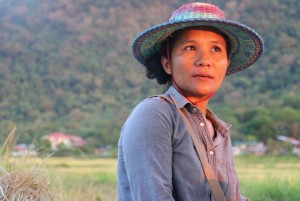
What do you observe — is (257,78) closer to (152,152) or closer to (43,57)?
(43,57)

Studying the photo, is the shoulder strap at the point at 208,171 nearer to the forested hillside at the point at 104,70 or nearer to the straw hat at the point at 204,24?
the straw hat at the point at 204,24

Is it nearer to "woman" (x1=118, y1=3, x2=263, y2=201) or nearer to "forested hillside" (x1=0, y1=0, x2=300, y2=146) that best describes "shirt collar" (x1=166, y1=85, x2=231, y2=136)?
"woman" (x1=118, y1=3, x2=263, y2=201)

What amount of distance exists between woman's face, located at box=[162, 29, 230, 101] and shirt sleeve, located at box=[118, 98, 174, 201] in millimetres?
244

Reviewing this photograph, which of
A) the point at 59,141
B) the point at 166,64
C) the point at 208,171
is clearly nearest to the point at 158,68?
the point at 166,64

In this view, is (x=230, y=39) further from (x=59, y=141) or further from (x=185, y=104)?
(x=59, y=141)

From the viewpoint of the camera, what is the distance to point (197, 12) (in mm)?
1912

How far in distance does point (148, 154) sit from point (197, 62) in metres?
0.44

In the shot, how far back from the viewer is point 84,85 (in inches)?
1447

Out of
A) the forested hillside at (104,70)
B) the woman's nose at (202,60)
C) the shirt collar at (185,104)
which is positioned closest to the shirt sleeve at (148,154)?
the shirt collar at (185,104)

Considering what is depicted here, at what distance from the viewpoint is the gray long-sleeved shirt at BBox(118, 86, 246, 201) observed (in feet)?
5.32

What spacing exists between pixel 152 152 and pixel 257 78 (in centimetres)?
3388

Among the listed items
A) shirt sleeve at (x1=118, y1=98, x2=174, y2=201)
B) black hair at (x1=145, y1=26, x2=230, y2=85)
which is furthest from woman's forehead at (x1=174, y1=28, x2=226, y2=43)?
shirt sleeve at (x1=118, y1=98, x2=174, y2=201)

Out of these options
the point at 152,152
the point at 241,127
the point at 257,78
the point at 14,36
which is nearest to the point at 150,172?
the point at 152,152

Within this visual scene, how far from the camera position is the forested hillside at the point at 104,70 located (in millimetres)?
30422
